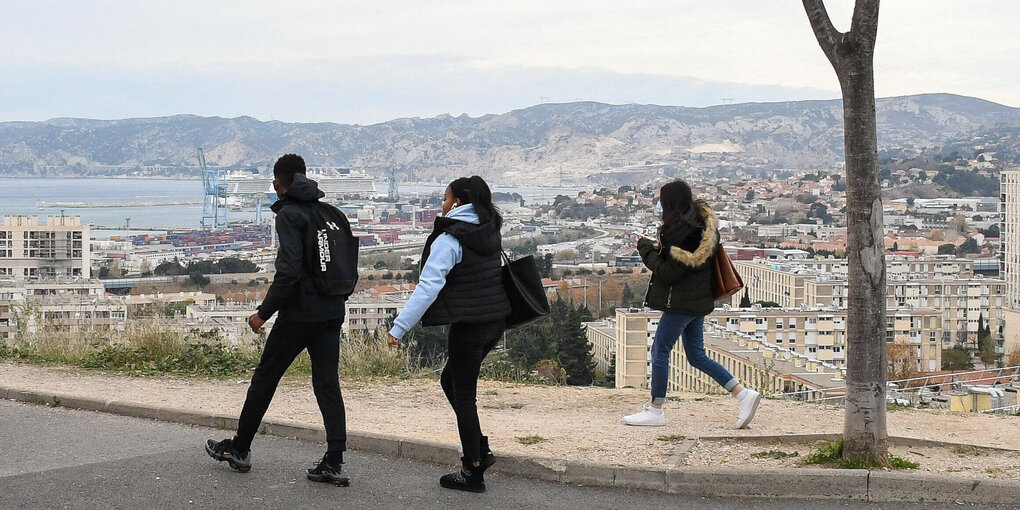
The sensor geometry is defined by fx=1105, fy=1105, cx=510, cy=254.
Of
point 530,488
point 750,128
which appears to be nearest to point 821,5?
point 530,488

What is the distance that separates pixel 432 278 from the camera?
17.6ft

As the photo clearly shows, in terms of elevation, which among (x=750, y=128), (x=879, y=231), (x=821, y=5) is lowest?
(x=879, y=231)

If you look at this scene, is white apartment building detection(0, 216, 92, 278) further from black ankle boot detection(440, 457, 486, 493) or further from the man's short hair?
black ankle boot detection(440, 457, 486, 493)

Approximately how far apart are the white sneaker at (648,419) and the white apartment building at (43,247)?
38402 mm

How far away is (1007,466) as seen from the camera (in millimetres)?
5984

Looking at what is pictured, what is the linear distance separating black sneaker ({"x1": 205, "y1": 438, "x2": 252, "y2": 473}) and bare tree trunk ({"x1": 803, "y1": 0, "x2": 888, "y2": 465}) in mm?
3180

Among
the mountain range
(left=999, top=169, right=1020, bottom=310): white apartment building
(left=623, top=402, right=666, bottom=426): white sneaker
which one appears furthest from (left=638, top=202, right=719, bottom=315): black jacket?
the mountain range

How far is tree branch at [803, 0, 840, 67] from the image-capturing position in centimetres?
580

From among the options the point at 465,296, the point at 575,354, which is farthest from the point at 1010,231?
the point at 465,296

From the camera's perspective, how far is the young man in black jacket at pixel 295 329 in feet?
17.9

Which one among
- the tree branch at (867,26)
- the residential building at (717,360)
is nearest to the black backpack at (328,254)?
the tree branch at (867,26)

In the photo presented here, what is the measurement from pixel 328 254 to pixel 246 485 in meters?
1.25

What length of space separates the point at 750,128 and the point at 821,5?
16628cm

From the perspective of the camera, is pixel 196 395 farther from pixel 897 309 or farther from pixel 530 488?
pixel 897 309
